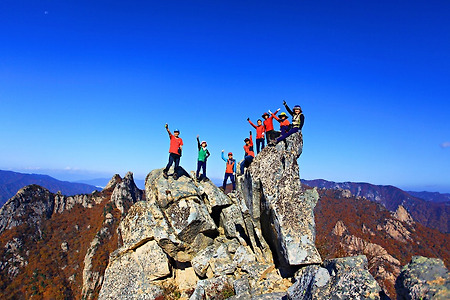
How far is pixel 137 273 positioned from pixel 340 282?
12.3 meters

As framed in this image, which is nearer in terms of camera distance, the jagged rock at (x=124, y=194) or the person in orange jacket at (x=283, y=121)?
the person in orange jacket at (x=283, y=121)

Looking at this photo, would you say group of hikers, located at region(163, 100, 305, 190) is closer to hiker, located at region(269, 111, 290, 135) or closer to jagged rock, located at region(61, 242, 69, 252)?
hiker, located at region(269, 111, 290, 135)

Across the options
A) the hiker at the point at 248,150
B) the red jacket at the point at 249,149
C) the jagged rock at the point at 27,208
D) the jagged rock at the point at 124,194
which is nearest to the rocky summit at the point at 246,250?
the hiker at the point at 248,150

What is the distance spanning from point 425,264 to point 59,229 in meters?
178

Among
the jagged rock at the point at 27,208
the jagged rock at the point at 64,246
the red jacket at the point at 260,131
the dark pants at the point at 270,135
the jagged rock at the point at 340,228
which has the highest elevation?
the red jacket at the point at 260,131

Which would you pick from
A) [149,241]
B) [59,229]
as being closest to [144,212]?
[149,241]

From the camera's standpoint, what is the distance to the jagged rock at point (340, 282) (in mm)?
7930

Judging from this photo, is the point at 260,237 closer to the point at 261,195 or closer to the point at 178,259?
the point at 261,195

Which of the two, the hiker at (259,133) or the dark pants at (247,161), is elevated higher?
the hiker at (259,133)

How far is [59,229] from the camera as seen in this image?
487ft

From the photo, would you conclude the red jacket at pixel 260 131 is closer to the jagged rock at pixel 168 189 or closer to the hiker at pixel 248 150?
the hiker at pixel 248 150

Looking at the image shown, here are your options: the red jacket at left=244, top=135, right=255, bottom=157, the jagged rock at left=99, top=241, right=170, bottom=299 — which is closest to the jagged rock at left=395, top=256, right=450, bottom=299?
the jagged rock at left=99, top=241, right=170, bottom=299

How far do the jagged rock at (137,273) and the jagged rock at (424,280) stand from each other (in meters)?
12.6

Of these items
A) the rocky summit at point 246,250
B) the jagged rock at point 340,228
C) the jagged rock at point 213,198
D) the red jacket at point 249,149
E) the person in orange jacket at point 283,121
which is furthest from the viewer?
the jagged rock at point 340,228
